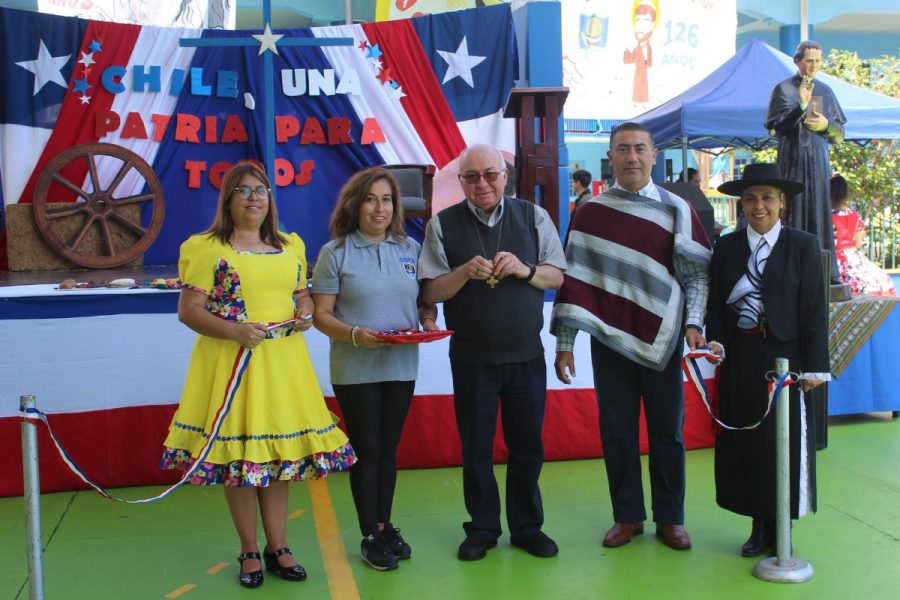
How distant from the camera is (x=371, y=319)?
356 centimetres

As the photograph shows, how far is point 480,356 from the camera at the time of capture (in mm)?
3611

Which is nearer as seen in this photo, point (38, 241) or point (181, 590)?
point (181, 590)

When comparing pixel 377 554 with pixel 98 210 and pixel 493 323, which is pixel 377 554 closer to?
pixel 493 323

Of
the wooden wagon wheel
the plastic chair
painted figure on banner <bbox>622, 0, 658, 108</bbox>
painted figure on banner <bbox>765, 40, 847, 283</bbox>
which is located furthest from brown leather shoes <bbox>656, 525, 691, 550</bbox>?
painted figure on banner <bbox>622, 0, 658, 108</bbox>

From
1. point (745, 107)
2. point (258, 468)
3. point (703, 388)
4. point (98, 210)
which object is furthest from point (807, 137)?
point (98, 210)

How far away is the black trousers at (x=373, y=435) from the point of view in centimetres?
357

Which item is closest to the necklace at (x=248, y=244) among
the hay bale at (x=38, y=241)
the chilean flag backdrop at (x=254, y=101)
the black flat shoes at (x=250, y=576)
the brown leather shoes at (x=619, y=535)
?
the black flat shoes at (x=250, y=576)

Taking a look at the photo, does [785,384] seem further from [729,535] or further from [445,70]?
[445,70]

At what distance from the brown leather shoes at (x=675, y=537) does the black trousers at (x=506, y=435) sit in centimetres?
52

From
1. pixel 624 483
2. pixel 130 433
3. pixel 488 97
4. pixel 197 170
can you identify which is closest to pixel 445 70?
pixel 488 97

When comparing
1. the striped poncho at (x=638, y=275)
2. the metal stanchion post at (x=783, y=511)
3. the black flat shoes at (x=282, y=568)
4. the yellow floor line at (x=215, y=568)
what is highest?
the striped poncho at (x=638, y=275)

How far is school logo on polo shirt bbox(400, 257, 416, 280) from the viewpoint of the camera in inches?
143

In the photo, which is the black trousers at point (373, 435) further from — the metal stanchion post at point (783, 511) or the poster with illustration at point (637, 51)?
the poster with illustration at point (637, 51)

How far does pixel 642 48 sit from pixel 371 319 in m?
13.6
